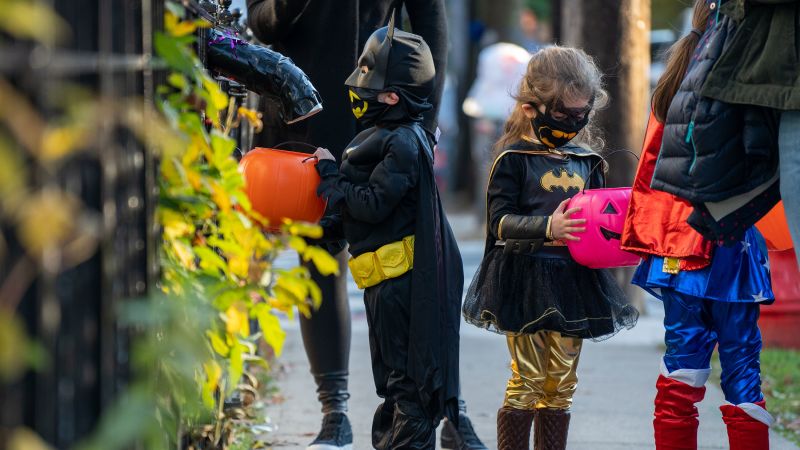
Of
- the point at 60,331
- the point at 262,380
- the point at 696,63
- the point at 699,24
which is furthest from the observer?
the point at 262,380

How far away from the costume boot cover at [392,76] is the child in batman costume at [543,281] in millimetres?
421

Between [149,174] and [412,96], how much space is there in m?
1.76

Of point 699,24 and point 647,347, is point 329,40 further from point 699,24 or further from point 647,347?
point 647,347

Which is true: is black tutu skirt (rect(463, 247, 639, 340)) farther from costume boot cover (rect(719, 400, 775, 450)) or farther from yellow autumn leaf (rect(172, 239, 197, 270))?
yellow autumn leaf (rect(172, 239, 197, 270))

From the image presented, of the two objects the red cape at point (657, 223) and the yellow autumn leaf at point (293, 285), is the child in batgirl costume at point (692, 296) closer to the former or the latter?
the red cape at point (657, 223)

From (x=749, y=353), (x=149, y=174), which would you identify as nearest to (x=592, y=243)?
(x=749, y=353)

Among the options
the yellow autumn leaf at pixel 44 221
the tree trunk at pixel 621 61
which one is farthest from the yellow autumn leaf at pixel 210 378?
the tree trunk at pixel 621 61

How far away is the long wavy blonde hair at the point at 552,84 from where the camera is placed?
4305mm

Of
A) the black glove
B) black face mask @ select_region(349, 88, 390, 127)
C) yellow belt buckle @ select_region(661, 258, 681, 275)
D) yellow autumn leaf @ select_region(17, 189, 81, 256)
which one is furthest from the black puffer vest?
yellow autumn leaf @ select_region(17, 189, 81, 256)

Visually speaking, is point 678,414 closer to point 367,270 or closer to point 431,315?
point 431,315

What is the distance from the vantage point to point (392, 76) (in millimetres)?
4051

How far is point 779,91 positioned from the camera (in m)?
3.37

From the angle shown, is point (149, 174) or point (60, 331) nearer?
point (60, 331)

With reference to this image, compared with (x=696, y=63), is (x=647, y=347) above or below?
below
